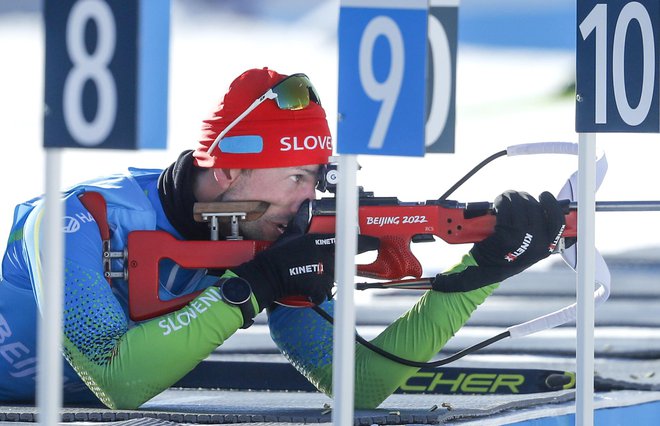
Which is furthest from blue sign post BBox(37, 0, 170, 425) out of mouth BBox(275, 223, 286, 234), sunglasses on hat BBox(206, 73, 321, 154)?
sunglasses on hat BBox(206, 73, 321, 154)

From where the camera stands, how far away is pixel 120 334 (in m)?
3.06

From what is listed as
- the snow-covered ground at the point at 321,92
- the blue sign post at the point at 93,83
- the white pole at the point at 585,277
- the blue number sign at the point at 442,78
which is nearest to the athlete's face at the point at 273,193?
the blue number sign at the point at 442,78

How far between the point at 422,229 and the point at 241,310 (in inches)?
19.6

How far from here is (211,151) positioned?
3.40 m

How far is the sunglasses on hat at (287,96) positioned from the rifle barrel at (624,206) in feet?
2.43

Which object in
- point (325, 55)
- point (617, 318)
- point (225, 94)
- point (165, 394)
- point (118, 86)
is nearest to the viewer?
point (118, 86)

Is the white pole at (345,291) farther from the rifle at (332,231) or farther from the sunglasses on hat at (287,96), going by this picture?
the sunglasses on hat at (287,96)

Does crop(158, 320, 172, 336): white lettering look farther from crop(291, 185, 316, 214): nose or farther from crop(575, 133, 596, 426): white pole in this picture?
crop(575, 133, 596, 426): white pole

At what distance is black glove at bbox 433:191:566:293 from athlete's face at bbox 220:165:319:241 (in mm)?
468

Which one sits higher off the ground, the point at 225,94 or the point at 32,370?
the point at 225,94

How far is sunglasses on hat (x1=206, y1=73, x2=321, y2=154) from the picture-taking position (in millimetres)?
3369

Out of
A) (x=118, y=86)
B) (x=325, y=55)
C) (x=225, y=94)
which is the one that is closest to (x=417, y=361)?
(x=225, y=94)

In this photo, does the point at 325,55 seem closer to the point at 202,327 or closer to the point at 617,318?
the point at 617,318

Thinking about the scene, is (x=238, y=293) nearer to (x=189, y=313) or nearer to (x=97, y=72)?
(x=189, y=313)
